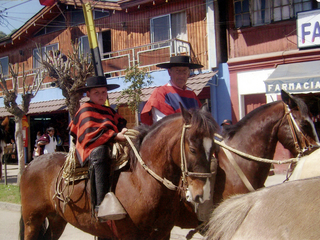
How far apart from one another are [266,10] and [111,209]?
10331 millimetres

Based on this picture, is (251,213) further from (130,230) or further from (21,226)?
(21,226)

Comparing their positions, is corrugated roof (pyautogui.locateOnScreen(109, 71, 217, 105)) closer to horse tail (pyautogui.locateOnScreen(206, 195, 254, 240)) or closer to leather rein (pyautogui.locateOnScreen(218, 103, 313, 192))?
leather rein (pyautogui.locateOnScreen(218, 103, 313, 192))

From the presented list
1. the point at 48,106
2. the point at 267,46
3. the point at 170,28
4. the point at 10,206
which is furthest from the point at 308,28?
the point at 48,106

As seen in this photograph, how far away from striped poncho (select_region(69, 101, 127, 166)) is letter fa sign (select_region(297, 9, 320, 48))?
872 centimetres

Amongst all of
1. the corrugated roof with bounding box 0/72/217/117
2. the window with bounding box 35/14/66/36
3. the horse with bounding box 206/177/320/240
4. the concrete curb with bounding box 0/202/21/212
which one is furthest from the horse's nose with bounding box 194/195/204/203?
the window with bounding box 35/14/66/36

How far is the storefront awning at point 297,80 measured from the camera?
8.07m

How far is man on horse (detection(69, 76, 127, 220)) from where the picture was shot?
9.44 feet

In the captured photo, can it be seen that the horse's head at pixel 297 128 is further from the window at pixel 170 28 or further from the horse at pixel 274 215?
the window at pixel 170 28

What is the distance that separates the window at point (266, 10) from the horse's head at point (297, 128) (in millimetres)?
8296

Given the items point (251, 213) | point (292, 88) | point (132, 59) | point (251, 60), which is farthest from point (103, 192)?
point (132, 59)

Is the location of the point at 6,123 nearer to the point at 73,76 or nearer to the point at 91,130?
the point at 91,130

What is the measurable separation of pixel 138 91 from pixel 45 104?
778 cm

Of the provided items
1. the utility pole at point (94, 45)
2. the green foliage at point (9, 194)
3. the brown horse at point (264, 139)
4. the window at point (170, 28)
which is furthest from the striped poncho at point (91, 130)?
the window at point (170, 28)

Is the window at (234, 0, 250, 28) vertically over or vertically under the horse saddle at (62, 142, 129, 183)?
over
